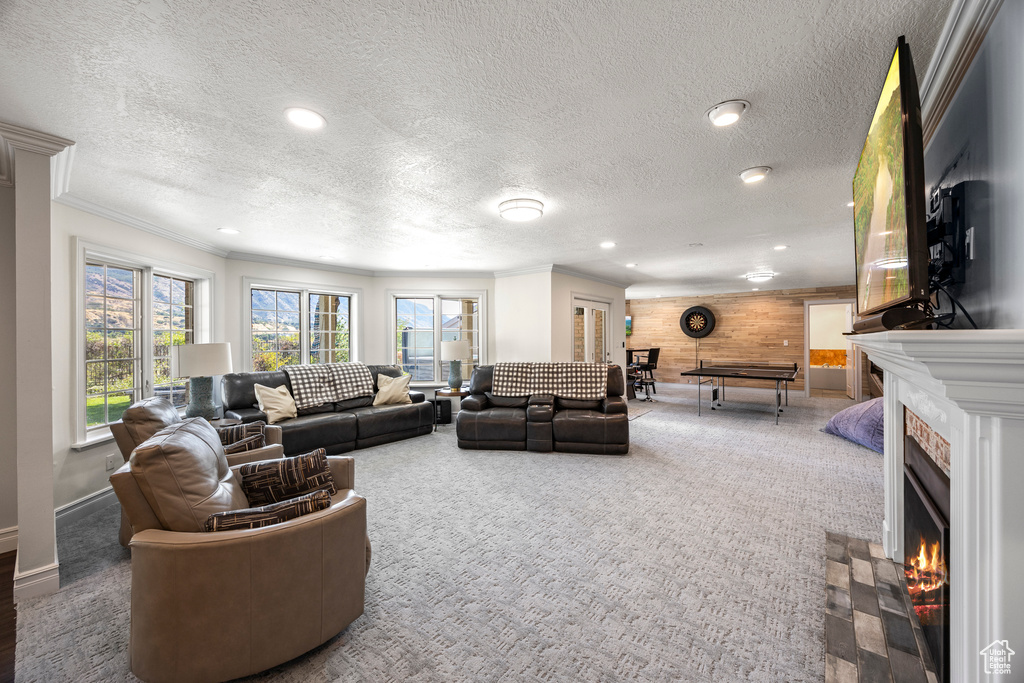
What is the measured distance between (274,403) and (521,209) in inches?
139

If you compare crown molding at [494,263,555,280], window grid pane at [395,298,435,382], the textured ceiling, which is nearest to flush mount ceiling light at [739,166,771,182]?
the textured ceiling

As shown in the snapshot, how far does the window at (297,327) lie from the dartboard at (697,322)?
8.10 m

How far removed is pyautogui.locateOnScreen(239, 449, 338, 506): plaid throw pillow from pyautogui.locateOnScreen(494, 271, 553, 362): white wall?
4.62m

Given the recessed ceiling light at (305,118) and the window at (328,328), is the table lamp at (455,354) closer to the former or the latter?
the window at (328,328)

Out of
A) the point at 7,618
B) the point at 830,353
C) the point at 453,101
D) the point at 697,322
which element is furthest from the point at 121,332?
the point at 830,353

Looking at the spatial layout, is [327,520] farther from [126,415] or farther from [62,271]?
[62,271]

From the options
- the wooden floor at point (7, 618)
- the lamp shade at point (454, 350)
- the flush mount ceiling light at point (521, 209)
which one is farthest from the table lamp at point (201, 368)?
the lamp shade at point (454, 350)

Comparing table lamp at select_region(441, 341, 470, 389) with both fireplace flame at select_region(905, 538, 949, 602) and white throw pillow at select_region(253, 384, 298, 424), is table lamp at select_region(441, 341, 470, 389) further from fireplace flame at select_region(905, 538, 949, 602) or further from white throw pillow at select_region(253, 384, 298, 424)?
fireplace flame at select_region(905, 538, 949, 602)

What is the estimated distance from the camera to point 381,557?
2.43 meters

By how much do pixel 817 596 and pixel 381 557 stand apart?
2334 millimetres

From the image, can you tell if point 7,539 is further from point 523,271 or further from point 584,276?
point 584,276

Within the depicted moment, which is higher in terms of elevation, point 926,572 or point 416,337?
point 416,337

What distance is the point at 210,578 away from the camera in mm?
1460

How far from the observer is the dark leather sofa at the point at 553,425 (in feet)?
15.0
